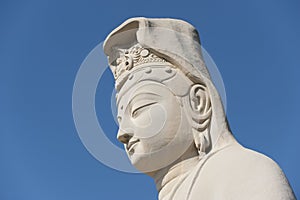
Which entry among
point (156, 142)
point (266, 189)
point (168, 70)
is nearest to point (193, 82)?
point (168, 70)

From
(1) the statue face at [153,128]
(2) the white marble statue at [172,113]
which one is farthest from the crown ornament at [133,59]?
(1) the statue face at [153,128]

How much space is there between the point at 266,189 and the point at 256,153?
66cm

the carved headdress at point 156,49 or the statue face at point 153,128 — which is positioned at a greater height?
the carved headdress at point 156,49

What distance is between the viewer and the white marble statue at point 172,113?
22.1 feet


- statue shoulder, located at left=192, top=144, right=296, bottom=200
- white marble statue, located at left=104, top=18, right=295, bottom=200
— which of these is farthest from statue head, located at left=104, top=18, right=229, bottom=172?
statue shoulder, located at left=192, top=144, right=296, bottom=200

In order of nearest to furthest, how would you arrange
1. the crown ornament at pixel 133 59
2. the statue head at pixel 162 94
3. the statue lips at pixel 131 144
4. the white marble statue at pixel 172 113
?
the white marble statue at pixel 172 113 < the statue head at pixel 162 94 < the statue lips at pixel 131 144 < the crown ornament at pixel 133 59

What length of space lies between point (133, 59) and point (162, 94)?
23.7 inches

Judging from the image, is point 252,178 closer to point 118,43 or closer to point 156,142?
point 156,142

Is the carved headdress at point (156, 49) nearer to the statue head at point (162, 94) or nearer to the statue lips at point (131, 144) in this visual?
the statue head at point (162, 94)

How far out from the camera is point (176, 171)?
722 centimetres

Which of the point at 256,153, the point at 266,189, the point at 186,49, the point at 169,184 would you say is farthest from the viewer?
the point at 186,49

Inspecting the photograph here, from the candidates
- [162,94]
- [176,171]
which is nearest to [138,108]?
[162,94]

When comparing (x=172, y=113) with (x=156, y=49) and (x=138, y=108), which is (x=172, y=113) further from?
(x=156, y=49)

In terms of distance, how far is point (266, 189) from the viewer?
19.5ft
